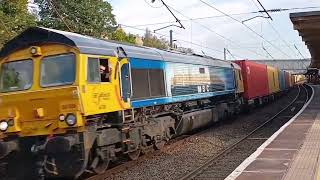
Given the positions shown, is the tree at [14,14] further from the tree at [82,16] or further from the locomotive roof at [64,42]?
the locomotive roof at [64,42]

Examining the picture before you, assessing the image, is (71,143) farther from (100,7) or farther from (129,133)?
(100,7)

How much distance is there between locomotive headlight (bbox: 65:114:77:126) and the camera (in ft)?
32.9

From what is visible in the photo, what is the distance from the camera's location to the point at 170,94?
15492 millimetres

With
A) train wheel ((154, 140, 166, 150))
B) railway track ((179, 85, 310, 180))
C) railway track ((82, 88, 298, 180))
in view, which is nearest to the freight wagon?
railway track ((82, 88, 298, 180))

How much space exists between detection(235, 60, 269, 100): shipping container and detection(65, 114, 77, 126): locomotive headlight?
19.5 meters

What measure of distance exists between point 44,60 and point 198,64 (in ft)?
30.0

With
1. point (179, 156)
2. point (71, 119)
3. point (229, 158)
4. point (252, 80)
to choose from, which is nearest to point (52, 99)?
point (71, 119)

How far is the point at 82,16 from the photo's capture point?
41188mm

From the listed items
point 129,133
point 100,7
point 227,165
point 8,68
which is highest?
point 100,7

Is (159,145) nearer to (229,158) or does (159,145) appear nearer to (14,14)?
(229,158)

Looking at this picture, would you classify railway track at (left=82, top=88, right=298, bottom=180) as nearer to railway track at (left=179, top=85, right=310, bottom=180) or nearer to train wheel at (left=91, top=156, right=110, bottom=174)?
train wheel at (left=91, top=156, right=110, bottom=174)

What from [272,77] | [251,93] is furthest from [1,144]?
[272,77]

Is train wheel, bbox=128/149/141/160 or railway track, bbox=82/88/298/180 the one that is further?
train wheel, bbox=128/149/141/160

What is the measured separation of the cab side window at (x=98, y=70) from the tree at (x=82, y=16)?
2689cm
